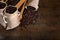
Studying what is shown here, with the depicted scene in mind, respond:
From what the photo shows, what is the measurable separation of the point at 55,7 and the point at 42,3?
0.26 metres

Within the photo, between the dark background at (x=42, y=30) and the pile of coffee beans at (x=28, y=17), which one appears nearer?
the dark background at (x=42, y=30)

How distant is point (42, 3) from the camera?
2.28 metres

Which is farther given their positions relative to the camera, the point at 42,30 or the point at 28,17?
the point at 28,17

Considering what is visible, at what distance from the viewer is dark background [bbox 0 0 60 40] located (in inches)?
69.7

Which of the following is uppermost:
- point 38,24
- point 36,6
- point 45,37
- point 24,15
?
point 36,6

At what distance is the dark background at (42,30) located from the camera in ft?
A: 5.81

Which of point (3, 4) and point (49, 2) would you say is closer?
point (3, 4)

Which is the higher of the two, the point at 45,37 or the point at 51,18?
the point at 51,18

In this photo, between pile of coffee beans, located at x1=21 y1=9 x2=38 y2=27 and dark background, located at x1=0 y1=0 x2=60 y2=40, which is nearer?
dark background, located at x1=0 y1=0 x2=60 y2=40

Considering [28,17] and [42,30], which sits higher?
[28,17]

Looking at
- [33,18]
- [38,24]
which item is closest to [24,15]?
[33,18]

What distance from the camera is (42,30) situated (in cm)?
184

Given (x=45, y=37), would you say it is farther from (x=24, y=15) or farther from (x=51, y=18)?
(x=24, y=15)

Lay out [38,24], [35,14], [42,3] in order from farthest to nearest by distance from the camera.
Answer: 1. [42,3]
2. [35,14]
3. [38,24]
